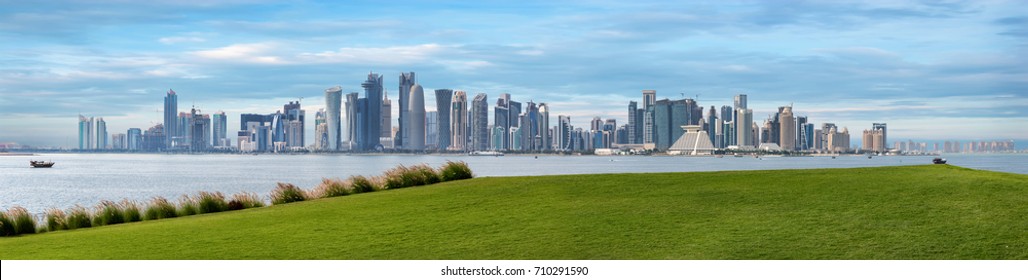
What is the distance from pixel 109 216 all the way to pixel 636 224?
46.7 ft

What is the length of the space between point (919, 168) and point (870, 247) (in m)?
9.99

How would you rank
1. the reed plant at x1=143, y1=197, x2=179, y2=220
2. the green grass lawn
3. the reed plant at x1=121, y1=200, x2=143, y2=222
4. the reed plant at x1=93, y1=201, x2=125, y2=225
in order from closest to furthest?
the green grass lawn → the reed plant at x1=93, y1=201, x2=125, y2=225 → the reed plant at x1=121, y1=200, x2=143, y2=222 → the reed plant at x1=143, y1=197, x2=179, y2=220

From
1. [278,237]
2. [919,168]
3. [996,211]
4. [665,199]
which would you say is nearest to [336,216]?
[278,237]

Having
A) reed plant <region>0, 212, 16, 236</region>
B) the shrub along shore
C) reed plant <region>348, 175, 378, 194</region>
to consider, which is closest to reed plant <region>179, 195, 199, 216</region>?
the shrub along shore

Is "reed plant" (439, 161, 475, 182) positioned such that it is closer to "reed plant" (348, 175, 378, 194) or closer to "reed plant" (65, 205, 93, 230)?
"reed plant" (348, 175, 378, 194)

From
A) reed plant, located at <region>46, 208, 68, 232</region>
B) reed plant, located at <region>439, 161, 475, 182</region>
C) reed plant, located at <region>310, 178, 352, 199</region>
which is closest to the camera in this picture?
reed plant, located at <region>46, 208, 68, 232</region>

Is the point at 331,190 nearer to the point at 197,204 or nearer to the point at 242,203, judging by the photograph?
the point at 242,203

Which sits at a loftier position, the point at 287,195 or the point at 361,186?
the point at 361,186

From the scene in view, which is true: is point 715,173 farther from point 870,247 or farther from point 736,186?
point 870,247

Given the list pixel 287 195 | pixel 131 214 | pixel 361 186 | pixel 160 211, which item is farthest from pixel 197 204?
pixel 361 186

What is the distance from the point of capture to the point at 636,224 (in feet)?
51.0

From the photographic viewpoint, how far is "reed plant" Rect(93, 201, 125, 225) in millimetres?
22312

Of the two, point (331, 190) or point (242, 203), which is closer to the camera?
point (242, 203)

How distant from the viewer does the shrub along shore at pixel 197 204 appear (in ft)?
69.6
